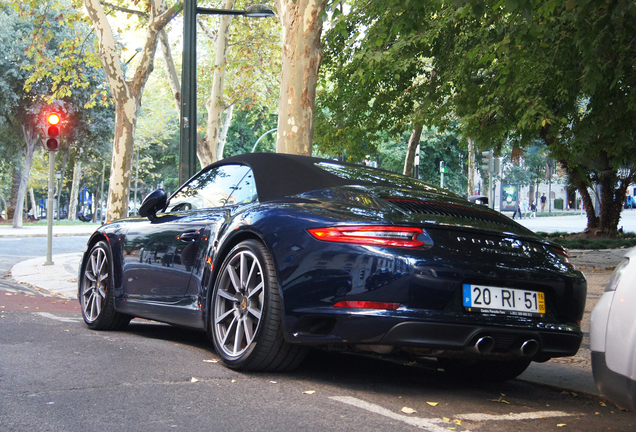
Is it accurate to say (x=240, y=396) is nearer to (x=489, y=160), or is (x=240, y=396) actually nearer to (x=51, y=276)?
(x=51, y=276)

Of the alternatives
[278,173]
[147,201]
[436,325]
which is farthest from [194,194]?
[436,325]

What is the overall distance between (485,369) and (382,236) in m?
1.49

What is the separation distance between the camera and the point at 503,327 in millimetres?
3869

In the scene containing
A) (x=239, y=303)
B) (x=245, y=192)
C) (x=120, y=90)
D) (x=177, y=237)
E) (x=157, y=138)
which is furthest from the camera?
(x=157, y=138)

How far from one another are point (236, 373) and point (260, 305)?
0.41 meters

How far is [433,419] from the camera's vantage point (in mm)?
3510

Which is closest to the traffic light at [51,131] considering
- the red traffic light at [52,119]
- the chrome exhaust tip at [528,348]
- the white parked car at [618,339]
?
the red traffic light at [52,119]

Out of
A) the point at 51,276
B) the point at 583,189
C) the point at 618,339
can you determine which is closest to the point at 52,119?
the point at 51,276

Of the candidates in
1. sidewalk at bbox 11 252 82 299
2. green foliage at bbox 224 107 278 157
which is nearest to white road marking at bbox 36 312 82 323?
sidewalk at bbox 11 252 82 299

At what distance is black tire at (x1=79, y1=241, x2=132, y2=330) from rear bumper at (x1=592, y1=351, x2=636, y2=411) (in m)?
4.12

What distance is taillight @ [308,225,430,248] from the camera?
12.5 feet

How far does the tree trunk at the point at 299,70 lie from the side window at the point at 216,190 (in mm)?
3898

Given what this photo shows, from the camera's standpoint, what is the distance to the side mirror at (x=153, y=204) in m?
5.75

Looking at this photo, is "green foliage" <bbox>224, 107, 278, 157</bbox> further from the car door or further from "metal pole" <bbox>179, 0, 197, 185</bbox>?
the car door
